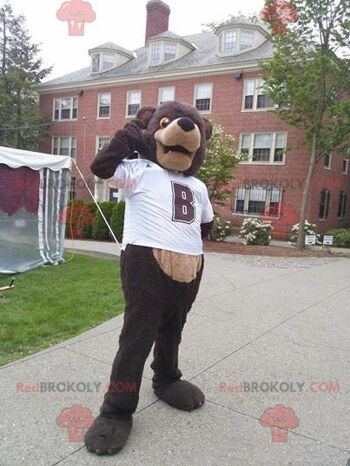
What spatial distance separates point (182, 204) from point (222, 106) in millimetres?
18829

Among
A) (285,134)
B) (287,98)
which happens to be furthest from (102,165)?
(285,134)

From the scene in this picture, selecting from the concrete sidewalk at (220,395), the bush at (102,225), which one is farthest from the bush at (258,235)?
the concrete sidewalk at (220,395)

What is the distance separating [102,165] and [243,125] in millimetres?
18406

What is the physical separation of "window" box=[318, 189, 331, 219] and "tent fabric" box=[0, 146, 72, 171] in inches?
566

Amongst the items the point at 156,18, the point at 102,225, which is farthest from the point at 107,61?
the point at 102,225

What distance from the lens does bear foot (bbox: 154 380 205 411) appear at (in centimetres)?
296

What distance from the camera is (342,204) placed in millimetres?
22703

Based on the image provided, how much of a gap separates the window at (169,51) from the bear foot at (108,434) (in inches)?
898

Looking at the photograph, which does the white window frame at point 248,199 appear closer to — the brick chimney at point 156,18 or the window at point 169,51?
the window at point 169,51

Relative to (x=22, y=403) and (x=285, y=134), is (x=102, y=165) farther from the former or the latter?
(x=285, y=134)

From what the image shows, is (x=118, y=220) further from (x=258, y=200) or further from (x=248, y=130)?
(x=248, y=130)

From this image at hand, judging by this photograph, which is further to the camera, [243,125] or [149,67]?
[149,67]

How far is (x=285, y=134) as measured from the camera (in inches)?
747

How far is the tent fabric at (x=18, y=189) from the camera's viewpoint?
756cm
